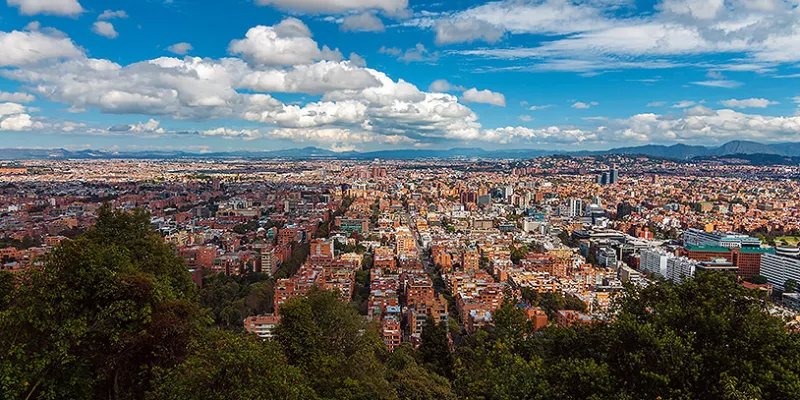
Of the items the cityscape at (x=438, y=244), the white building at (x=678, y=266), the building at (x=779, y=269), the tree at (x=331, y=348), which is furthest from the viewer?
the white building at (x=678, y=266)

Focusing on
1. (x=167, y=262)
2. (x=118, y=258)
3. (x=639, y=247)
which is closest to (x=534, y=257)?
(x=639, y=247)

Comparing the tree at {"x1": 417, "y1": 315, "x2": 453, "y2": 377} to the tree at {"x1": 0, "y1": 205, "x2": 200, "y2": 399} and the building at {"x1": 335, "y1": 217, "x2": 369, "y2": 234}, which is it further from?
the building at {"x1": 335, "y1": 217, "x2": 369, "y2": 234}

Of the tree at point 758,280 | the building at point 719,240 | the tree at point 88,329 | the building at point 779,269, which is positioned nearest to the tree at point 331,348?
the tree at point 88,329

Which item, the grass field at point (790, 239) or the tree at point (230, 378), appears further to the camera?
the grass field at point (790, 239)

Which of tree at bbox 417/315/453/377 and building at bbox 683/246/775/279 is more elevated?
tree at bbox 417/315/453/377

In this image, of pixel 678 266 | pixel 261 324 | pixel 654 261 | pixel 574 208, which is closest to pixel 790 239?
pixel 654 261

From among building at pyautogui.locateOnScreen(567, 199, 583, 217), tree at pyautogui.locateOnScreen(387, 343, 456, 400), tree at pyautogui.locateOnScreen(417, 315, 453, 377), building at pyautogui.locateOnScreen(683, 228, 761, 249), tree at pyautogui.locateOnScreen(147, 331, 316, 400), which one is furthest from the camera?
building at pyautogui.locateOnScreen(567, 199, 583, 217)

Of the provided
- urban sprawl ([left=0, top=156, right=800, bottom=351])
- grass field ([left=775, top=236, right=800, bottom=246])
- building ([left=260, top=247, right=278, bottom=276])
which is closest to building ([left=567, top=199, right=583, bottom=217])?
urban sprawl ([left=0, top=156, right=800, bottom=351])

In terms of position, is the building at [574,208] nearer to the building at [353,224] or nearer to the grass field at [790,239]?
the grass field at [790,239]
